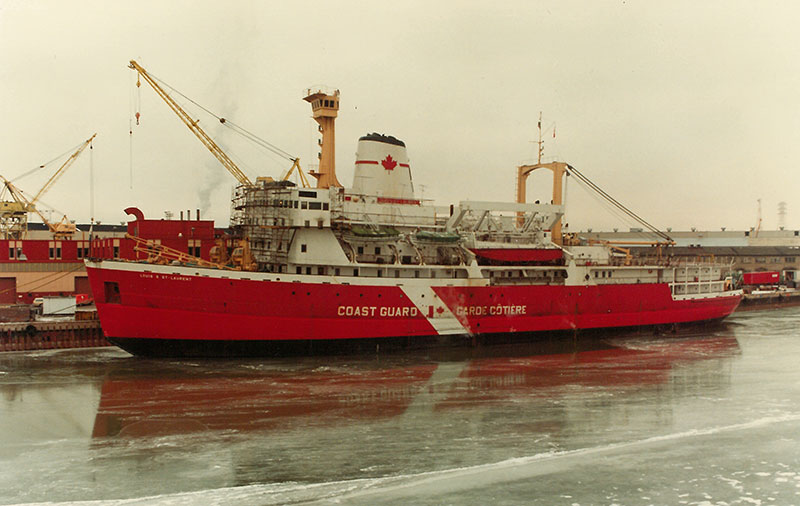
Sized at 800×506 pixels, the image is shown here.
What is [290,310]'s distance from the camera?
2112cm

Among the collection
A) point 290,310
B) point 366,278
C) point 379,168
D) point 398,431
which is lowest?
point 398,431

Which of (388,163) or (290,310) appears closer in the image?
(290,310)

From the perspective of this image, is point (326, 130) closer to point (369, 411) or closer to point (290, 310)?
point (290, 310)

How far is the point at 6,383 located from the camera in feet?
58.2

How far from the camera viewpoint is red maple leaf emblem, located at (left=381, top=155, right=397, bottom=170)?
2523cm

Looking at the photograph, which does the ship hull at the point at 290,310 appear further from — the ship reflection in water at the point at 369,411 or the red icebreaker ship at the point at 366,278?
the ship reflection in water at the point at 369,411

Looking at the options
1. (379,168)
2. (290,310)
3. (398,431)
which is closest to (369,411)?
(398,431)

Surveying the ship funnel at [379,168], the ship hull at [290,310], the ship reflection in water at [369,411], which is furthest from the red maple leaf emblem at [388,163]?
the ship reflection in water at [369,411]

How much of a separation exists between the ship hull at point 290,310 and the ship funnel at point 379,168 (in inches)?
182

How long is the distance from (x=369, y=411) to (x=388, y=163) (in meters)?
13.1

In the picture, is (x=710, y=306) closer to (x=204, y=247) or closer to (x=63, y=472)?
(x=204, y=247)

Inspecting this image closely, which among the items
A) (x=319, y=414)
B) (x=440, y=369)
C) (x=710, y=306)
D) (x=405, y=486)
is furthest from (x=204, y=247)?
(x=710, y=306)

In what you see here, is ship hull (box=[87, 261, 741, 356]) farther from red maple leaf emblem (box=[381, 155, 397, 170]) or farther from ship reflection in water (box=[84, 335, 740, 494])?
red maple leaf emblem (box=[381, 155, 397, 170])

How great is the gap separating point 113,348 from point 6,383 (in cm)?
653
